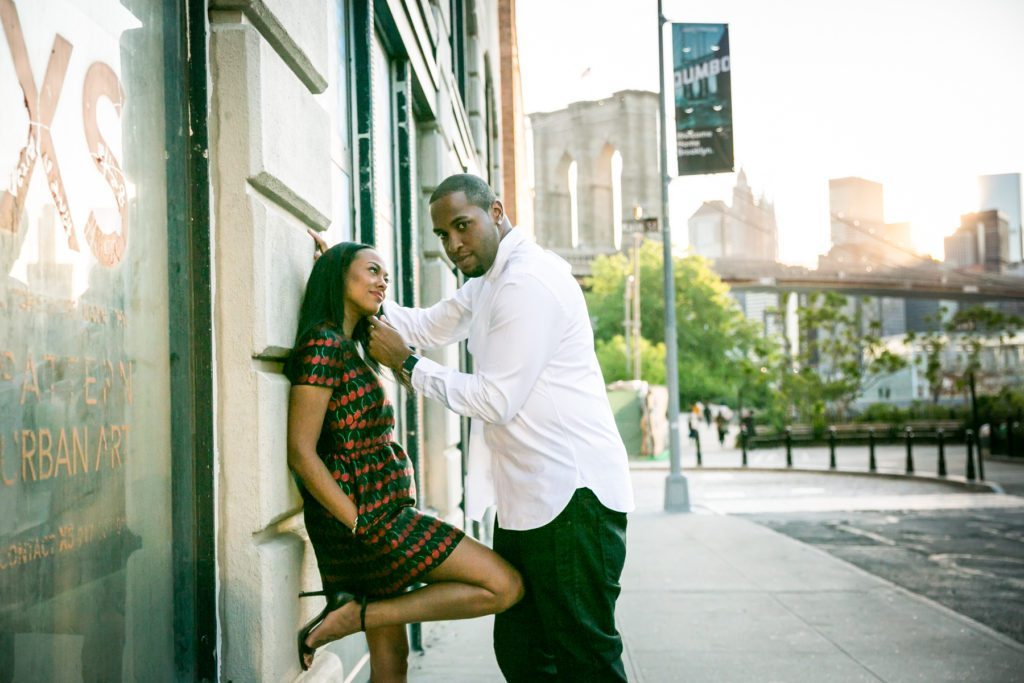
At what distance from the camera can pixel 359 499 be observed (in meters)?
2.58

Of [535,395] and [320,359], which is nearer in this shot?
[320,359]

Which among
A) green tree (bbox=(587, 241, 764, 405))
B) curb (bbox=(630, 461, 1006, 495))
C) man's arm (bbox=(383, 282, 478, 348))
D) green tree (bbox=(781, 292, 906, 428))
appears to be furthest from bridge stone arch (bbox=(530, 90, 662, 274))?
man's arm (bbox=(383, 282, 478, 348))

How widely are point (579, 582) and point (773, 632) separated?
338 cm

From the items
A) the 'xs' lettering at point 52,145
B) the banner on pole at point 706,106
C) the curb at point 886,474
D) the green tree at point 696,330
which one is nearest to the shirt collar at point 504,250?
the 'xs' lettering at point 52,145

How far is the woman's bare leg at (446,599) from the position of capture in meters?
2.58

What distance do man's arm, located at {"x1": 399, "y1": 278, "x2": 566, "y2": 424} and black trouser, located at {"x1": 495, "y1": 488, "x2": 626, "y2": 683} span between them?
1.29ft

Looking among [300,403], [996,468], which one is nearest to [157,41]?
[300,403]

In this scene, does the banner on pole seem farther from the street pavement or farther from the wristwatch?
the wristwatch

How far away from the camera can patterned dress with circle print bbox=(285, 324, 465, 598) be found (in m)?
2.56

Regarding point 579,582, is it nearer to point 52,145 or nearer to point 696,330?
point 52,145

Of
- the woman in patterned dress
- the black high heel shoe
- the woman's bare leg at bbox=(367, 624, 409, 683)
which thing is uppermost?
the woman in patterned dress

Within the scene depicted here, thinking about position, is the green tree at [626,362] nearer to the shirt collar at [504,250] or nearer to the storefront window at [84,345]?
the shirt collar at [504,250]

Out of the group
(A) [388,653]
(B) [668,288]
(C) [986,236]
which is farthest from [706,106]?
(C) [986,236]

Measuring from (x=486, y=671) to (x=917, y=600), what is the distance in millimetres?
3670
